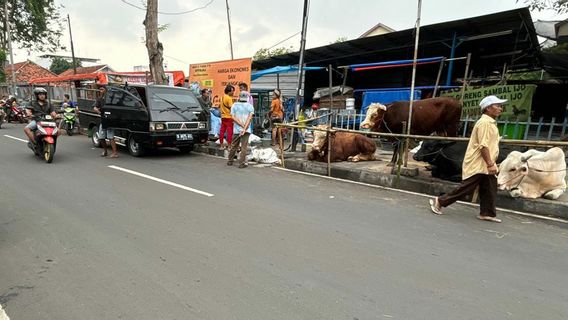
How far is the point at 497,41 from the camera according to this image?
11383 mm

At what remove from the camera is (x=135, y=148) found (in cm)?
981

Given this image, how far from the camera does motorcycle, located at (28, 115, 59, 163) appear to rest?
28.1 feet

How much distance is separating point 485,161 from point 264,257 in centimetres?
324

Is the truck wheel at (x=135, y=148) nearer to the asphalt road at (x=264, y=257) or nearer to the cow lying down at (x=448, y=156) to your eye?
the asphalt road at (x=264, y=257)

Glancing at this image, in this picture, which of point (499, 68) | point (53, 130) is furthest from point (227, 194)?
point (499, 68)

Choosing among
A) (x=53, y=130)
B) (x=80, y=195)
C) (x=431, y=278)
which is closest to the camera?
(x=431, y=278)

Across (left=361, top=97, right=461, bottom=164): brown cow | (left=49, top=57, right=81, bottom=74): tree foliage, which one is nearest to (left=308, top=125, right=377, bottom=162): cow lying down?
(left=361, top=97, right=461, bottom=164): brown cow

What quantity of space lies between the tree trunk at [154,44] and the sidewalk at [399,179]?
19.4ft

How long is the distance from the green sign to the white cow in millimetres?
3794

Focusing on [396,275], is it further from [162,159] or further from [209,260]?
[162,159]

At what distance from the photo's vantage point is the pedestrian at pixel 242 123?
856cm

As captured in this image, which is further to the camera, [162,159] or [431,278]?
[162,159]

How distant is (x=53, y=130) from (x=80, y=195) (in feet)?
13.1

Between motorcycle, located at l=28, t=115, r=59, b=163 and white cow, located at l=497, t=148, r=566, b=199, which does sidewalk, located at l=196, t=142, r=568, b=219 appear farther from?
motorcycle, located at l=28, t=115, r=59, b=163
